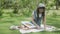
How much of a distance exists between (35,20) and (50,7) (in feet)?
0.93

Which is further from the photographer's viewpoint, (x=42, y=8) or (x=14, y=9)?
(x=14, y=9)

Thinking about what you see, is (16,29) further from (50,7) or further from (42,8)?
(50,7)

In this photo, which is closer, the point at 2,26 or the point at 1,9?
the point at 2,26

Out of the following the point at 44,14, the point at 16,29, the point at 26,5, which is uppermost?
the point at 26,5

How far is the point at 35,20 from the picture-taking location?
175 centimetres

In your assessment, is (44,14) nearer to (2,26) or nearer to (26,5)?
(26,5)

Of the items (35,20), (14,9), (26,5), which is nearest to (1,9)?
(14,9)

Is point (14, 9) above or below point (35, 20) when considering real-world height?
above

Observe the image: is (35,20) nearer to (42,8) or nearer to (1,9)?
(42,8)

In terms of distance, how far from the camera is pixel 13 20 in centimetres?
184

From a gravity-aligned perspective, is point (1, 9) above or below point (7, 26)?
above

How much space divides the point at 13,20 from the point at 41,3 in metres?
0.37

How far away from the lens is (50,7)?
6.27ft

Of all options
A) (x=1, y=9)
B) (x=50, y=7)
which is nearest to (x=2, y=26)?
(x=1, y=9)
